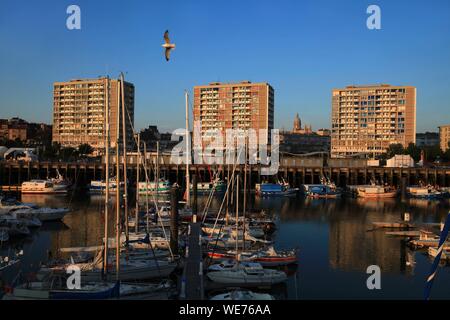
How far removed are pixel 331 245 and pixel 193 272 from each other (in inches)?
474

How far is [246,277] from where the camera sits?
1795cm

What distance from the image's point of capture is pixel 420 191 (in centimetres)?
5747

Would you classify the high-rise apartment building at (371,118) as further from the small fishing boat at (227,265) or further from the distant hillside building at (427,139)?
the small fishing boat at (227,265)

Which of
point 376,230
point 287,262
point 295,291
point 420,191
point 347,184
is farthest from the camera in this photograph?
point 347,184

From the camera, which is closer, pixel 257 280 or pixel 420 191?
pixel 257 280

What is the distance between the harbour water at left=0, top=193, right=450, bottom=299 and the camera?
19.0 m

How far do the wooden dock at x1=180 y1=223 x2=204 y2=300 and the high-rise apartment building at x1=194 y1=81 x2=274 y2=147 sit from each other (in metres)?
82.9

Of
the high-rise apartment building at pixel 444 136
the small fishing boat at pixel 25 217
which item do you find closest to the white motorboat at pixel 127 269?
the small fishing boat at pixel 25 217

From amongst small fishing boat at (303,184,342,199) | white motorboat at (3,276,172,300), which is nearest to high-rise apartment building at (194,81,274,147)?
small fishing boat at (303,184,342,199)

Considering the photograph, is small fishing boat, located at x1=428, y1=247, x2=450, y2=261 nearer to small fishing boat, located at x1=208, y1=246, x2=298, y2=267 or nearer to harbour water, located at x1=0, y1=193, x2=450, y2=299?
harbour water, located at x1=0, y1=193, x2=450, y2=299

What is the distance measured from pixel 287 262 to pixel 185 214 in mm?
13112

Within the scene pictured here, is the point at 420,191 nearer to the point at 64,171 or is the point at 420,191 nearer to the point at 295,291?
the point at 295,291
